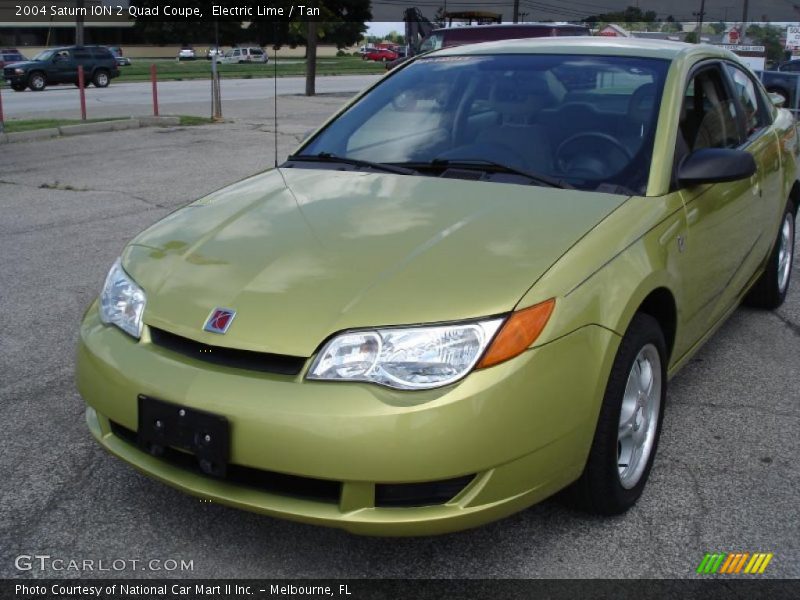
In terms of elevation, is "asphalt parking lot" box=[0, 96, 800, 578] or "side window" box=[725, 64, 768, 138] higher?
"side window" box=[725, 64, 768, 138]

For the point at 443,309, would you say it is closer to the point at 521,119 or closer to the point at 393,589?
the point at 393,589

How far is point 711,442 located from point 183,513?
2.07 meters

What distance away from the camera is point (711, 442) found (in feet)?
11.4

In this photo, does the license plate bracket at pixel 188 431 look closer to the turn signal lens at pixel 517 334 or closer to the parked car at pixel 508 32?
the turn signal lens at pixel 517 334

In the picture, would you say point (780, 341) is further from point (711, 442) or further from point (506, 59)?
point (506, 59)

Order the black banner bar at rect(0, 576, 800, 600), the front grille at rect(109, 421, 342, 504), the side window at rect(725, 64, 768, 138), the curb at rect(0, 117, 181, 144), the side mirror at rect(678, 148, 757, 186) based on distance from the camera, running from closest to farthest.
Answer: the front grille at rect(109, 421, 342, 504)
the black banner bar at rect(0, 576, 800, 600)
the side mirror at rect(678, 148, 757, 186)
the side window at rect(725, 64, 768, 138)
the curb at rect(0, 117, 181, 144)

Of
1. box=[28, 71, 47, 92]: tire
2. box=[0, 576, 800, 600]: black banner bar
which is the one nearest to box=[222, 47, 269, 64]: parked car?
box=[28, 71, 47, 92]: tire

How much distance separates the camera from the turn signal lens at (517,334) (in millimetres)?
2336

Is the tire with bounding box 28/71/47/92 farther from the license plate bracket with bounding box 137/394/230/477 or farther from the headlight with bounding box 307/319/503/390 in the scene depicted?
the headlight with bounding box 307/319/503/390

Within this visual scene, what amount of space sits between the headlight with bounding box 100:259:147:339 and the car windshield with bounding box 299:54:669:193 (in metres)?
1.24

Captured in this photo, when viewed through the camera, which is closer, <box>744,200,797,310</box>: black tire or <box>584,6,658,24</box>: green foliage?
<box>744,200,797,310</box>: black tire

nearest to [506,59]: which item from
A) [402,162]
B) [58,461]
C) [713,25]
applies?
[402,162]

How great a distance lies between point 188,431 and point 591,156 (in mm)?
1858

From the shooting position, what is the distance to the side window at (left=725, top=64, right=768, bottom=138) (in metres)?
4.43
